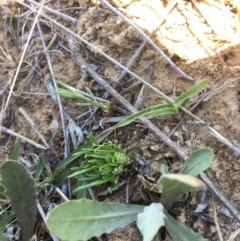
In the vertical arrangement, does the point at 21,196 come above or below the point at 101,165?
below

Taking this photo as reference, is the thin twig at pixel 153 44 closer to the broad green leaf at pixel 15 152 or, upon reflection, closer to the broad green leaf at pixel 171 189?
the broad green leaf at pixel 171 189

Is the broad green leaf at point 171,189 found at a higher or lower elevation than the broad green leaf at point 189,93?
lower

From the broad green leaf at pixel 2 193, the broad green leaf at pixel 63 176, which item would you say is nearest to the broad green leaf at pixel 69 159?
the broad green leaf at pixel 63 176

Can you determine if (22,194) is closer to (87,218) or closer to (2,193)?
(2,193)

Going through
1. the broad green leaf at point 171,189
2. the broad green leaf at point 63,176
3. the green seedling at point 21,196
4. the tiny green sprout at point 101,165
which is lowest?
the green seedling at point 21,196

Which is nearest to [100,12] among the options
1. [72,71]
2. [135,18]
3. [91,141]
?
[135,18]

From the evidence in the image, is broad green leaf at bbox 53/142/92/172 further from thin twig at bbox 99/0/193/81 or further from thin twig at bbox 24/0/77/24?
thin twig at bbox 24/0/77/24

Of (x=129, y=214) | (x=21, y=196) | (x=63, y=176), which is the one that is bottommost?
(x=21, y=196)

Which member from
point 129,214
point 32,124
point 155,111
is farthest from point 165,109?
point 32,124
